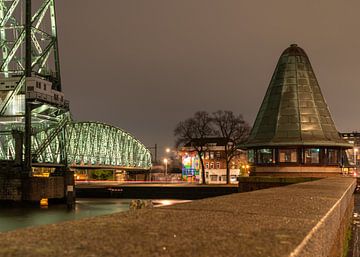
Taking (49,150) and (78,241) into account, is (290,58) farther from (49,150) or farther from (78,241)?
(49,150)

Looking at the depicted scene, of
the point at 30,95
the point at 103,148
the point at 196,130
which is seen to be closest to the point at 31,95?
the point at 30,95

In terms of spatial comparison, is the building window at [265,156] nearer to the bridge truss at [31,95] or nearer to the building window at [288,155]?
the building window at [288,155]

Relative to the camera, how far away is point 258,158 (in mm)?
32719

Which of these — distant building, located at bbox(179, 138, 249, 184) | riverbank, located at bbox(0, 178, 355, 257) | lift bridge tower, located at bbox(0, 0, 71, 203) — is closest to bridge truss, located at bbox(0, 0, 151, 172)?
lift bridge tower, located at bbox(0, 0, 71, 203)

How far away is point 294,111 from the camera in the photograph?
110ft

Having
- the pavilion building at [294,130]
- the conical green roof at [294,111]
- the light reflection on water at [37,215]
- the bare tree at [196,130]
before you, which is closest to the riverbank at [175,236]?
the pavilion building at [294,130]

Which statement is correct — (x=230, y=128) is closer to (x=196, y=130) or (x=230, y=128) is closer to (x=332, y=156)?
(x=196, y=130)

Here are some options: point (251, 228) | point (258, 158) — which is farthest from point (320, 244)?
point (258, 158)

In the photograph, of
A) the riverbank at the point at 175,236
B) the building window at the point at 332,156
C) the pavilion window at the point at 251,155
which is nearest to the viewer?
the riverbank at the point at 175,236

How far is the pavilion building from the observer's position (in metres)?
31.2

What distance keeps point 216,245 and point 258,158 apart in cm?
3007

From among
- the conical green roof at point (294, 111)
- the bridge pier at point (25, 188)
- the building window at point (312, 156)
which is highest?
the conical green roof at point (294, 111)

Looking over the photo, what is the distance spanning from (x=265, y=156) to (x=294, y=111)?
392 centimetres

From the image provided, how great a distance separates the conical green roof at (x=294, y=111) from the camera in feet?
105
